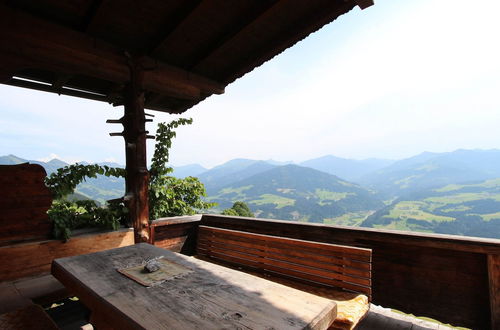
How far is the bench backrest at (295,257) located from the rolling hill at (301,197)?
314 feet

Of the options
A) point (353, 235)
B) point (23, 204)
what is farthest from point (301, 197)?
point (23, 204)

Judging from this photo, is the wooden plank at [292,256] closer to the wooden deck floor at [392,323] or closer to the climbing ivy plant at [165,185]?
the wooden deck floor at [392,323]

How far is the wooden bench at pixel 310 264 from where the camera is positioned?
223 cm

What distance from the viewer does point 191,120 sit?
477 cm

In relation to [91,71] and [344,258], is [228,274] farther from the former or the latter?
A: [91,71]

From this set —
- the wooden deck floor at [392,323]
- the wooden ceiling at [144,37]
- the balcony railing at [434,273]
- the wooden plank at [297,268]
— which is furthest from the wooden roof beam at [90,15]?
the wooden deck floor at [392,323]

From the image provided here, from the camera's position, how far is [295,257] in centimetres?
275

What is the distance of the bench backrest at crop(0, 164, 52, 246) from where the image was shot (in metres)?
2.70

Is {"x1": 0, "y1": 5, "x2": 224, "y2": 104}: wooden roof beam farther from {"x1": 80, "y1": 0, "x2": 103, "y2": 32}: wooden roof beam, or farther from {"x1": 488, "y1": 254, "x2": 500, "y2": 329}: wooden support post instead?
{"x1": 488, "y1": 254, "x2": 500, "y2": 329}: wooden support post

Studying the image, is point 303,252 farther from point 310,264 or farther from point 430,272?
Result: point 430,272

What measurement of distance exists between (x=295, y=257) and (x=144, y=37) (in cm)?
334

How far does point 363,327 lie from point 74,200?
396 centimetres

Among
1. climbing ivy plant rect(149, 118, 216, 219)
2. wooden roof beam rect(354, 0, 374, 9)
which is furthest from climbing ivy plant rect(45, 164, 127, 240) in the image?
wooden roof beam rect(354, 0, 374, 9)

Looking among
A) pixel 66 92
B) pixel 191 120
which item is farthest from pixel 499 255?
pixel 66 92
